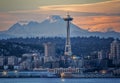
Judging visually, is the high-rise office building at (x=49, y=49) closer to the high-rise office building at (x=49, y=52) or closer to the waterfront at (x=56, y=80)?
the high-rise office building at (x=49, y=52)

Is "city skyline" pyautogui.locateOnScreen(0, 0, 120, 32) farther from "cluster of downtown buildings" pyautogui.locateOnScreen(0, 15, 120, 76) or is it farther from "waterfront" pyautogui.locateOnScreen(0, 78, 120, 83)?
"waterfront" pyautogui.locateOnScreen(0, 78, 120, 83)

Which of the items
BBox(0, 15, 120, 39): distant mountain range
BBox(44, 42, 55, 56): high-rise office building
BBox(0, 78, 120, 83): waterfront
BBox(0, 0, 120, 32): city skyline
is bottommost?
BBox(0, 78, 120, 83): waterfront

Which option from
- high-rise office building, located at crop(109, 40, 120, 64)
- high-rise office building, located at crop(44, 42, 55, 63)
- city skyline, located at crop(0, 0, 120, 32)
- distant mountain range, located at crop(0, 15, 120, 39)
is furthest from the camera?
high-rise office building, located at crop(109, 40, 120, 64)

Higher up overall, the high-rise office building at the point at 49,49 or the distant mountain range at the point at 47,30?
the distant mountain range at the point at 47,30

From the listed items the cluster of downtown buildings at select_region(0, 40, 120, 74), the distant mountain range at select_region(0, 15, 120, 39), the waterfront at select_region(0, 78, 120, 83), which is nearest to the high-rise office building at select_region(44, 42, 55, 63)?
the cluster of downtown buildings at select_region(0, 40, 120, 74)

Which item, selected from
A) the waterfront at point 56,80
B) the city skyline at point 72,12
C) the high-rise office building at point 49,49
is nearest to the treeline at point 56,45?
the high-rise office building at point 49,49

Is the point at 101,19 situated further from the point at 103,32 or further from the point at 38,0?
the point at 38,0

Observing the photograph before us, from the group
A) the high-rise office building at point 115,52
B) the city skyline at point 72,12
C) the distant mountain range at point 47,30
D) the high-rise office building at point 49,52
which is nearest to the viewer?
the city skyline at point 72,12
